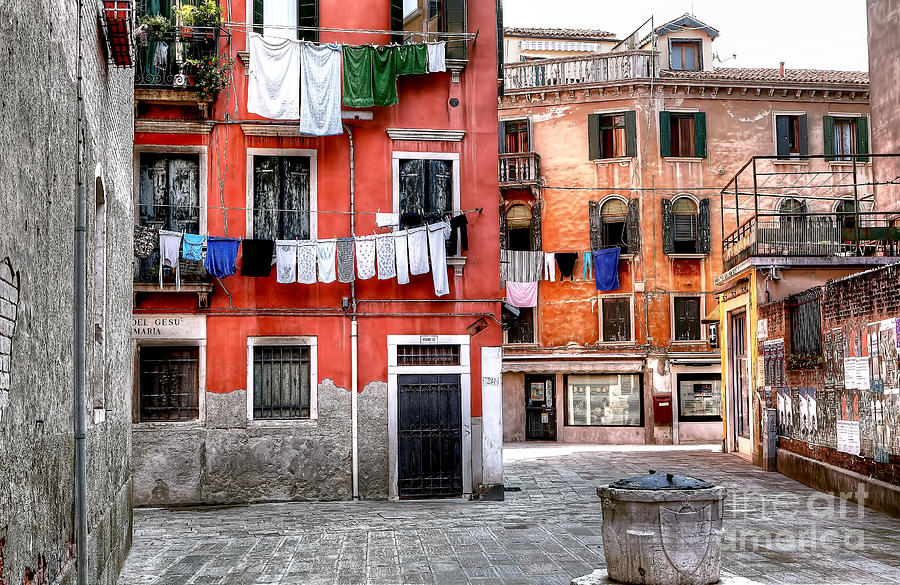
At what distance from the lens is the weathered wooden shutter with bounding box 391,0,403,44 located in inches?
686

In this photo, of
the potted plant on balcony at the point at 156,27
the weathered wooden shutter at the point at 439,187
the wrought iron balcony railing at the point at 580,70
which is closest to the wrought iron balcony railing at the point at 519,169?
the wrought iron balcony railing at the point at 580,70

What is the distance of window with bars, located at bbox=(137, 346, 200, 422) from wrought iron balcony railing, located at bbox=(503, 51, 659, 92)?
1941 centimetres

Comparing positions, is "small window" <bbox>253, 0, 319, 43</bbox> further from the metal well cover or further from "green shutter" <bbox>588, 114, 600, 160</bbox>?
"green shutter" <bbox>588, 114, 600, 160</bbox>

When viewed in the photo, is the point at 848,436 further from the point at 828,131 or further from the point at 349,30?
the point at 828,131

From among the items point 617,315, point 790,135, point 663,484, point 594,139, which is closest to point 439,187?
point 663,484


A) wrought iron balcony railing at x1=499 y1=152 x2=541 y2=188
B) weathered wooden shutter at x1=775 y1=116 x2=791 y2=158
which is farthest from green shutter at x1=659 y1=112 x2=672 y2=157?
wrought iron balcony railing at x1=499 y1=152 x2=541 y2=188

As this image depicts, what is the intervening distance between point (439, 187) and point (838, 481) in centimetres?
835

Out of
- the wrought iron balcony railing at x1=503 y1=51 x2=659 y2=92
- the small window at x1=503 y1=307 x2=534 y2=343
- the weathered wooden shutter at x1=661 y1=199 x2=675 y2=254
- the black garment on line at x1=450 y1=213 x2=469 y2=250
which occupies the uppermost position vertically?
the wrought iron balcony railing at x1=503 y1=51 x2=659 y2=92

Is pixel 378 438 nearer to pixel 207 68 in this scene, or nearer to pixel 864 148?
pixel 207 68

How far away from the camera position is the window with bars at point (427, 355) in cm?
1703

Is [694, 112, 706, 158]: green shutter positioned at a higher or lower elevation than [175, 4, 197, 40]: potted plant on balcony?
higher

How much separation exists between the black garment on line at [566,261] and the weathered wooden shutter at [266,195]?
13.1m

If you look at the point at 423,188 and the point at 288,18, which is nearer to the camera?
the point at 423,188

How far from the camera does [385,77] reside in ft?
55.0
